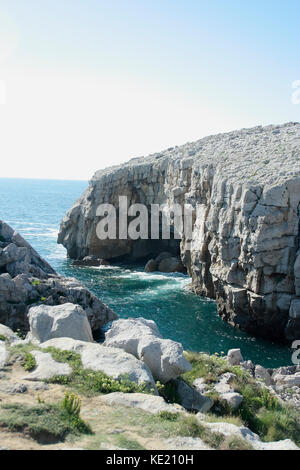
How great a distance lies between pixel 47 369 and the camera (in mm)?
14438

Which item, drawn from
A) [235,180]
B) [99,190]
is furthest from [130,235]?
[235,180]

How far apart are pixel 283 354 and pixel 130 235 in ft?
125

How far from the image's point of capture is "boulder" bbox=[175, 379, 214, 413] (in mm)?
14805

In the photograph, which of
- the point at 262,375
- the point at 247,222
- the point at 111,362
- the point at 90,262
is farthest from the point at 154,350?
the point at 90,262

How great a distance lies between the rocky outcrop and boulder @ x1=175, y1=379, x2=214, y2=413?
549 inches

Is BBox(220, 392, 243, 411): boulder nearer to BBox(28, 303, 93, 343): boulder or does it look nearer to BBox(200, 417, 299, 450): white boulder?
BBox(200, 417, 299, 450): white boulder

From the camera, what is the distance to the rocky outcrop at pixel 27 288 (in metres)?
26.7

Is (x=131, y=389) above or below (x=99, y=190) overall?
below

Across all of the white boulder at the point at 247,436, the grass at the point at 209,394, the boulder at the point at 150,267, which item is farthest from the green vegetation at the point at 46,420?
the boulder at the point at 150,267

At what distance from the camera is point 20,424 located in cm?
1039

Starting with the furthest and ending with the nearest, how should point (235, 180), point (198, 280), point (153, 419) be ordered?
point (198, 280) < point (235, 180) < point (153, 419)

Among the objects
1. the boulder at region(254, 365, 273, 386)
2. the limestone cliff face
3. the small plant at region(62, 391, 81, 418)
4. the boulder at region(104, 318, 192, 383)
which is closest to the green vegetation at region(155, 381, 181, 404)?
the boulder at region(104, 318, 192, 383)
